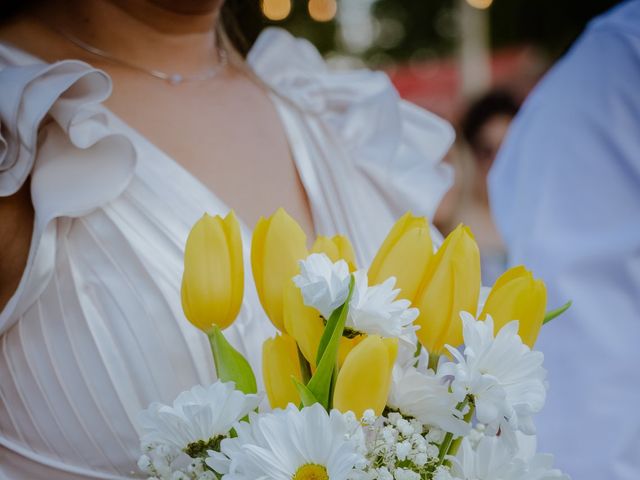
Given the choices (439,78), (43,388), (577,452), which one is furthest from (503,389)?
(439,78)

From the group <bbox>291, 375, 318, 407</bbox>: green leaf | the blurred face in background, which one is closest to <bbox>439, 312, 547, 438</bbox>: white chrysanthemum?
<bbox>291, 375, 318, 407</bbox>: green leaf

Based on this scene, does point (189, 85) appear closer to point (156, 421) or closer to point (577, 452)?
point (156, 421)

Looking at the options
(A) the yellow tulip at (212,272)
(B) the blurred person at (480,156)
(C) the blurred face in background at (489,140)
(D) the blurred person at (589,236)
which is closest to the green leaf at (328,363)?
(A) the yellow tulip at (212,272)

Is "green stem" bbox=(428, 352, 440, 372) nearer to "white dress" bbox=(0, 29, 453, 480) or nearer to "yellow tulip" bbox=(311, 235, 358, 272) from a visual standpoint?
"yellow tulip" bbox=(311, 235, 358, 272)

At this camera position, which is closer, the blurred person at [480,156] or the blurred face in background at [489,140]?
the blurred person at [480,156]

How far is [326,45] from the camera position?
1381 cm

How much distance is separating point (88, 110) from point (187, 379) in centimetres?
32

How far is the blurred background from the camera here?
3.94 m

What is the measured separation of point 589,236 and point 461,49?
10792mm

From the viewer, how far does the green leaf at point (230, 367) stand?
2.67 feet

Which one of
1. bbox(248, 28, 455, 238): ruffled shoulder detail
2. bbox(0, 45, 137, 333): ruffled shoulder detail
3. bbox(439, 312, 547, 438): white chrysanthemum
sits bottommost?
bbox(248, 28, 455, 238): ruffled shoulder detail

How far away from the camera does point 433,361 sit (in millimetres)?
821

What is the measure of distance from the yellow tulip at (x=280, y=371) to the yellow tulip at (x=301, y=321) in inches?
1.3

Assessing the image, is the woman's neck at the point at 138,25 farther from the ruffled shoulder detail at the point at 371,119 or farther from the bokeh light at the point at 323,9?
the bokeh light at the point at 323,9
